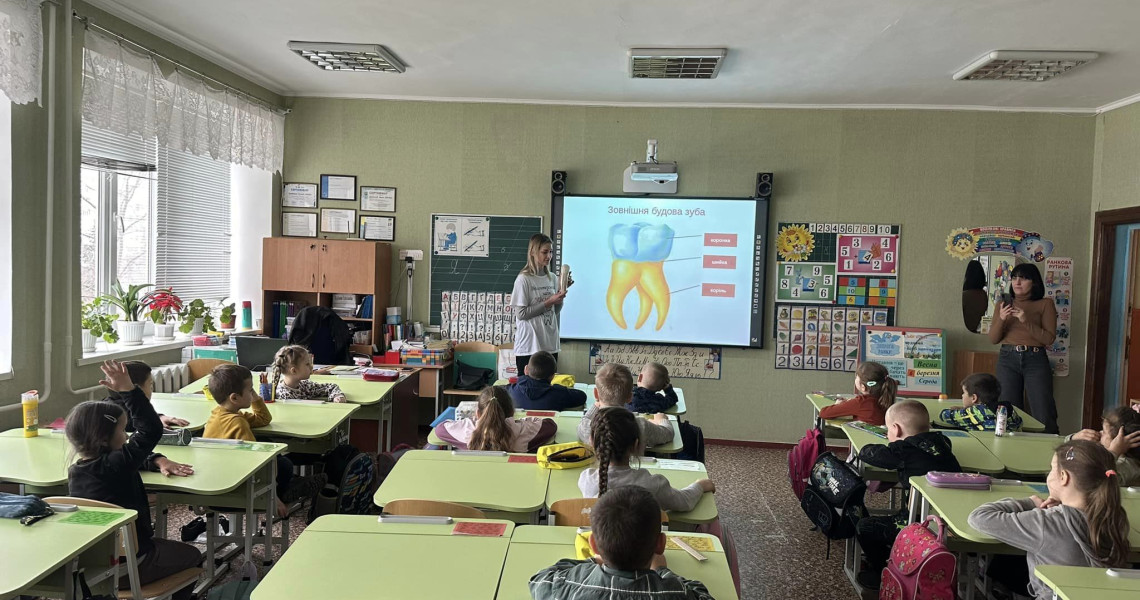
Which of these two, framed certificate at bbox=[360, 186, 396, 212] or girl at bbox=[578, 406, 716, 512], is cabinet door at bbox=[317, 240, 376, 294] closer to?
framed certificate at bbox=[360, 186, 396, 212]

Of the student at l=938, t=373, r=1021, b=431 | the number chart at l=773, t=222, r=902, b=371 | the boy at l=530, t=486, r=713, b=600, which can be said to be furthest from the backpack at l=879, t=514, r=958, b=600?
the number chart at l=773, t=222, r=902, b=371

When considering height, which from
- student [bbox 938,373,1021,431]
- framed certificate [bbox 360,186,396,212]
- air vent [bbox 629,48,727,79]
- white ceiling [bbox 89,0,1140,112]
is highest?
white ceiling [bbox 89,0,1140,112]

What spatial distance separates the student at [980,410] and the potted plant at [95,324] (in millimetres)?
4833

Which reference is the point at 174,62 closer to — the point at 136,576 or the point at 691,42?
the point at 691,42

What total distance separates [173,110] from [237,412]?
2546 millimetres

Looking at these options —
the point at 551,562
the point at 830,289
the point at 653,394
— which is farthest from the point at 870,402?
the point at 551,562

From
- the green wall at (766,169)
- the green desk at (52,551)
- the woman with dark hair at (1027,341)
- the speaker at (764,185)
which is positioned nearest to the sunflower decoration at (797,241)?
→ the green wall at (766,169)

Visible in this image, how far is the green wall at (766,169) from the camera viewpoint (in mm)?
5672

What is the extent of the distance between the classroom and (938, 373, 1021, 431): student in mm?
18

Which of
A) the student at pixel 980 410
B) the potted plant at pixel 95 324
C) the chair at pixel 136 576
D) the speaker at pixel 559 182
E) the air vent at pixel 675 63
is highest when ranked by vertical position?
the air vent at pixel 675 63

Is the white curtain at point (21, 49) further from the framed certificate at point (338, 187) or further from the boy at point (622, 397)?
the boy at point (622, 397)

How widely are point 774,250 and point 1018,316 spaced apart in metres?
1.76

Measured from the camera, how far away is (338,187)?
604 cm

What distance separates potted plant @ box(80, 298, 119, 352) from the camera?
408 centimetres
